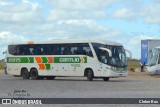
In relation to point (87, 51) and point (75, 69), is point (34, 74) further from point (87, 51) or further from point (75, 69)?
point (87, 51)

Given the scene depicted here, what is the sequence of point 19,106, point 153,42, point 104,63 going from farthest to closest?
1. point 153,42
2. point 104,63
3. point 19,106

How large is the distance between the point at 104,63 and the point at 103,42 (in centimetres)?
152

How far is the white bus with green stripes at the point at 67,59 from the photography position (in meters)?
36.6

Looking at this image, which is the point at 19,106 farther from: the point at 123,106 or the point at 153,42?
the point at 153,42

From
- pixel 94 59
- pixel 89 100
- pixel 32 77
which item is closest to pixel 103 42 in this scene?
pixel 94 59

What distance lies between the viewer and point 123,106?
15.9m

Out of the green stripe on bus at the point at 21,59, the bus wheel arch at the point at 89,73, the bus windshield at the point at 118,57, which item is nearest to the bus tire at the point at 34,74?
the green stripe on bus at the point at 21,59

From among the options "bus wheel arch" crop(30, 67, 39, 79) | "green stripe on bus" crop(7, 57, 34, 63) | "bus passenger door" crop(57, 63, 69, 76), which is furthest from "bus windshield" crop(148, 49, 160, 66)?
"green stripe on bus" crop(7, 57, 34, 63)

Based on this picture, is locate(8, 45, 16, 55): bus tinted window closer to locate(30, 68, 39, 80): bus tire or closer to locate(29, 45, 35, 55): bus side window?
locate(29, 45, 35, 55): bus side window

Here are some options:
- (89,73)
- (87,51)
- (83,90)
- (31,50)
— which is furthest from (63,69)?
(83,90)

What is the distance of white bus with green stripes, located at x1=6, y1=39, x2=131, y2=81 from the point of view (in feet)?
120

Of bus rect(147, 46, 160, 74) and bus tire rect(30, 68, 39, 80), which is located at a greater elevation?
bus rect(147, 46, 160, 74)

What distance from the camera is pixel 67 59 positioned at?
125ft

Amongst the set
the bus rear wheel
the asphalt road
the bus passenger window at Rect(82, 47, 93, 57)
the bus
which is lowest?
the asphalt road
